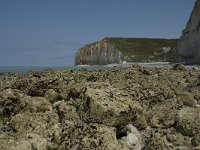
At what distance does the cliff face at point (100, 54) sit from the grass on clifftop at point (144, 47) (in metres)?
2.45

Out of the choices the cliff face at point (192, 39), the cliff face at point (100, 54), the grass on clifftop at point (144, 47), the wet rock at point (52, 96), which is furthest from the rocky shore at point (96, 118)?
the grass on clifftop at point (144, 47)

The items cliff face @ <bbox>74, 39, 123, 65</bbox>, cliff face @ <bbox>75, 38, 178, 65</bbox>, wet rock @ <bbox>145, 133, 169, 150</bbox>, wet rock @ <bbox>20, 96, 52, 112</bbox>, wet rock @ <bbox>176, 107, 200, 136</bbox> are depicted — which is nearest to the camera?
wet rock @ <bbox>145, 133, 169, 150</bbox>

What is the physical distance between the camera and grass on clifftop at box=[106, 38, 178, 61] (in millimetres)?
113537

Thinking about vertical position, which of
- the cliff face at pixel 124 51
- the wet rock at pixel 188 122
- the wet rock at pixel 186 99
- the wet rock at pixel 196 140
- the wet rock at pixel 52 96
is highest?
the cliff face at pixel 124 51

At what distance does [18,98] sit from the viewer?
1097cm

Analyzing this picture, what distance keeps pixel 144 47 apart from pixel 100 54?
1752cm

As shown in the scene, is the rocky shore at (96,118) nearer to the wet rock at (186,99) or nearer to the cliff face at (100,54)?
the wet rock at (186,99)

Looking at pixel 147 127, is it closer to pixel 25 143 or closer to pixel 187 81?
pixel 25 143

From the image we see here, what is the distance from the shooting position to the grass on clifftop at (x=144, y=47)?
113537mm

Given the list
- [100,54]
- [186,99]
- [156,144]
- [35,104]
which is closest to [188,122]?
[156,144]

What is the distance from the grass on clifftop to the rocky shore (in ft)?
318

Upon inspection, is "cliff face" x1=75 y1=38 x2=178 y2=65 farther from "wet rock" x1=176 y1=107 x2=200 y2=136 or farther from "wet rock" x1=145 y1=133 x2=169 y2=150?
"wet rock" x1=145 y1=133 x2=169 y2=150

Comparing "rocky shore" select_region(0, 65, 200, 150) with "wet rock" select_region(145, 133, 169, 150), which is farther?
"wet rock" select_region(145, 133, 169, 150)

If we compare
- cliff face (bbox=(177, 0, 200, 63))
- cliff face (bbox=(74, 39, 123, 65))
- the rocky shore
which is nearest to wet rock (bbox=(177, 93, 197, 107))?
the rocky shore
